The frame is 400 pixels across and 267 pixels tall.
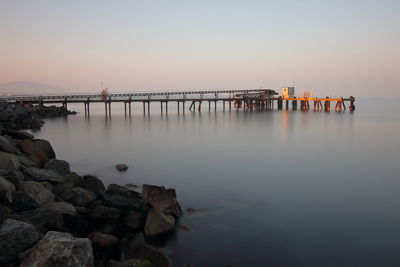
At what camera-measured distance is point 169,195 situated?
1105 centimetres

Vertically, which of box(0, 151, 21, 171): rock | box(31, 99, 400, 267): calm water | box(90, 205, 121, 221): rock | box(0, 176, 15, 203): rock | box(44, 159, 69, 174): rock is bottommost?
box(31, 99, 400, 267): calm water

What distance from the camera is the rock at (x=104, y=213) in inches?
374

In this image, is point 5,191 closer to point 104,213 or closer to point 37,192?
point 37,192

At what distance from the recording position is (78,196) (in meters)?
10.3

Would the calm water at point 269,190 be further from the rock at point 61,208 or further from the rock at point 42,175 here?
the rock at point 42,175

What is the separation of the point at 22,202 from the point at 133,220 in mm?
2994

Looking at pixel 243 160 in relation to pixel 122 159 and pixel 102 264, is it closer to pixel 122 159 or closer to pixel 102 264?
pixel 122 159

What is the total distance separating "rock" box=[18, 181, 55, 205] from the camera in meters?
8.72

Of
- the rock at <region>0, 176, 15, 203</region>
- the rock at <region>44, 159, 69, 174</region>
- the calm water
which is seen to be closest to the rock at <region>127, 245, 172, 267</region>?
the calm water

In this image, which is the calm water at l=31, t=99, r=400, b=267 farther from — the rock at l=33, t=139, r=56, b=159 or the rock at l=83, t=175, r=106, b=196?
the rock at l=83, t=175, r=106, b=196

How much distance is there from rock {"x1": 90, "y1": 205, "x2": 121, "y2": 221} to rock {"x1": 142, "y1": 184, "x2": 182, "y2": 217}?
1.38 metres

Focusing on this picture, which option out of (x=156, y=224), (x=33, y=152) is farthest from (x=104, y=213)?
(x=33, y=152)

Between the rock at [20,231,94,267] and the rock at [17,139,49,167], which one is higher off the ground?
the rock at [17,139,49,167]

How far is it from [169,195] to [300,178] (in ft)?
28.3
